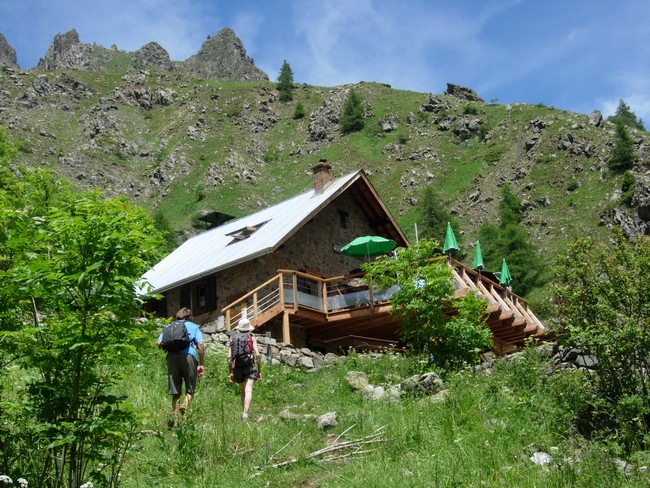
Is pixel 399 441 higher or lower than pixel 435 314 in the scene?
lower

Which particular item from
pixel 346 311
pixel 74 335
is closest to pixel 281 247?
pixel 346 311

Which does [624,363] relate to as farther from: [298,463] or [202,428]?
[202,428]

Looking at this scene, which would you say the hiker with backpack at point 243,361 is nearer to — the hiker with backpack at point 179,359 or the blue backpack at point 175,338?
the hiker with backpack at point 179,359

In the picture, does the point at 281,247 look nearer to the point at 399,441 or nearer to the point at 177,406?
the point at 177,406

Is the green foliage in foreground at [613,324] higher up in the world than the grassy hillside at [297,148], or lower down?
lower down

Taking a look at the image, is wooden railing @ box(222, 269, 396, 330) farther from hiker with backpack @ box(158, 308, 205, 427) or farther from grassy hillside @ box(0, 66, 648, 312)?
grassy hillside @ box(0, 66, 648, 312)

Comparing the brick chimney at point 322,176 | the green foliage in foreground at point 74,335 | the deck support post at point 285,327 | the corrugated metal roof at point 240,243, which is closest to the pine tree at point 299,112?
the corrugated metal roof at point 240,243

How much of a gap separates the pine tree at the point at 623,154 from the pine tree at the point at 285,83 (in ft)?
228

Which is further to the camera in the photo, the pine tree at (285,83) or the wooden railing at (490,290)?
the pine tree at (285,83)

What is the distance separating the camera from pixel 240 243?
26.2m

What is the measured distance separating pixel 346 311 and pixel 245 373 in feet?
37.1

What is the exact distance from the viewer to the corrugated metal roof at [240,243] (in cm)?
2358

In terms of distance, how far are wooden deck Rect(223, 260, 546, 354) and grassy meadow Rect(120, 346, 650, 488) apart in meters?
8.97

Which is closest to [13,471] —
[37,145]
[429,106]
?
[37,145]
